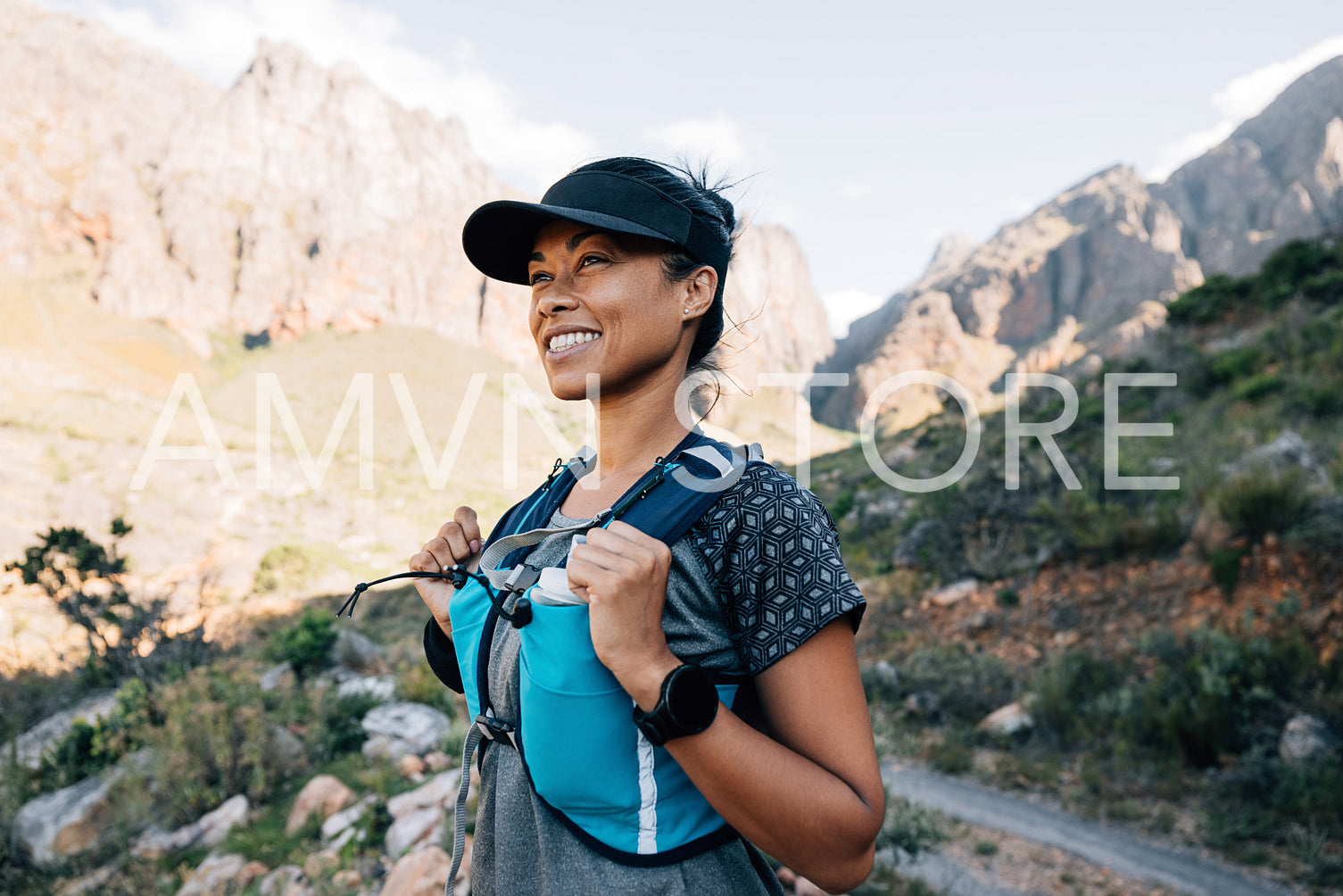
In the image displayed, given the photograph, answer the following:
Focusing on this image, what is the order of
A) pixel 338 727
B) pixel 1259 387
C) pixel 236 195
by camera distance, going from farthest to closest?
pixel 236 195 < pixel 1259 387 < pixel 338 727

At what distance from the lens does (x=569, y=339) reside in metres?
1.38

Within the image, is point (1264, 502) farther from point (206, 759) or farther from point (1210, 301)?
point (1210, 301)

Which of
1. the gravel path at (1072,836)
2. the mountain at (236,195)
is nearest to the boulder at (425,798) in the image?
the gravel path at (1072,836)

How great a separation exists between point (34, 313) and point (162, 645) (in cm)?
5890

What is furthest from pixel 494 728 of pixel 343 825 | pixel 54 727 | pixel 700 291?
pixel 54 727

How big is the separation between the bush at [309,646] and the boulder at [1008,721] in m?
7.64

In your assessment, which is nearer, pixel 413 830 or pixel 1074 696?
pixel 413 830

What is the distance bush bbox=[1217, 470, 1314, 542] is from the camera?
7012 millimetres

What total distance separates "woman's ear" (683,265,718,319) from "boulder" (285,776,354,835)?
16.4 ft

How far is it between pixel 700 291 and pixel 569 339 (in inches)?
11.2

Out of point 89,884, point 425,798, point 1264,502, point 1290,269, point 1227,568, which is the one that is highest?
point 1290,269

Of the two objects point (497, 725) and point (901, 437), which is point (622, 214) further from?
point (901, 437)

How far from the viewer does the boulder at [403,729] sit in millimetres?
5801

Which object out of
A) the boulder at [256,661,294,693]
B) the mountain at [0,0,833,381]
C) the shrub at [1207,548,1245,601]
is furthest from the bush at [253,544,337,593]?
the mountain at [0,0,833,381]
